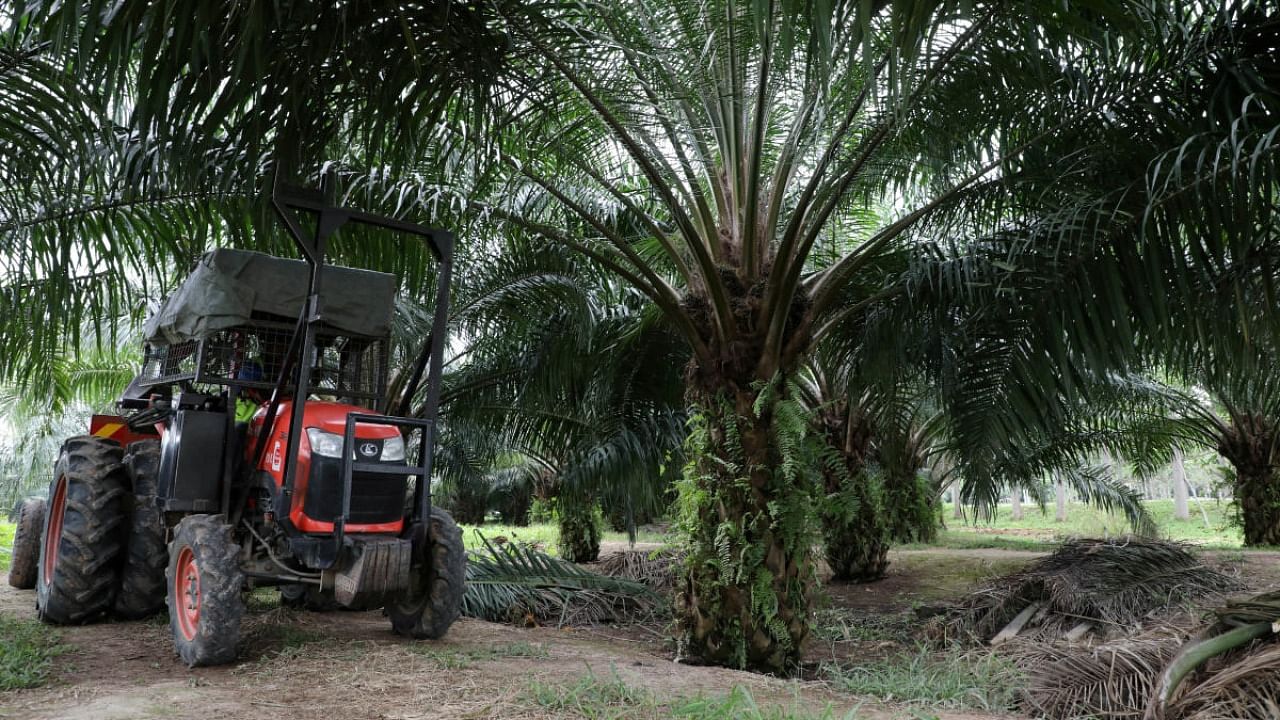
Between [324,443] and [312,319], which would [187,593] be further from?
[312,319]

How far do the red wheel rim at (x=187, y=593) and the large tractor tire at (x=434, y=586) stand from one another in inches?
42.7

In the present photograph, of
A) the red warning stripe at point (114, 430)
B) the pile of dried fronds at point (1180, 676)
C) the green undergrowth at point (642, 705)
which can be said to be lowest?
the green undergrowth at point (642, 705)

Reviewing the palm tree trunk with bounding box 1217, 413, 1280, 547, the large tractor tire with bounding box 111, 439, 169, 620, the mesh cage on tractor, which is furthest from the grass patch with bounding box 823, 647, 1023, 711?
the palm tree trunk with bounding box 1217, 413, 1280, 547

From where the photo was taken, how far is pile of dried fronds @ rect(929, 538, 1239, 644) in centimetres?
636

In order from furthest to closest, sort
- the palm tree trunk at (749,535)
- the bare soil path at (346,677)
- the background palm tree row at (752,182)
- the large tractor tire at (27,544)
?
the large tractor tire at (27,544) → the palm tree trunk at (749,535) → the background palm tree row at (752,182) → the bare soil path at (346,677)

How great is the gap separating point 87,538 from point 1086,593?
6.75 metres

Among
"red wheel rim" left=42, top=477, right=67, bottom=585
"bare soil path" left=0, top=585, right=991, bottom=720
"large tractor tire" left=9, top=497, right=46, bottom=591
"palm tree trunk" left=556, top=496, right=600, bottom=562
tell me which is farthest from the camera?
"palm tree trunk" left=556, top=496, right=600, bottom=562

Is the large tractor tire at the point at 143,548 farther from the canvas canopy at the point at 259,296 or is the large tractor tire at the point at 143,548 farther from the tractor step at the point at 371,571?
the tractor step at the point at 371,571

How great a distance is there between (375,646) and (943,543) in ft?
42.0

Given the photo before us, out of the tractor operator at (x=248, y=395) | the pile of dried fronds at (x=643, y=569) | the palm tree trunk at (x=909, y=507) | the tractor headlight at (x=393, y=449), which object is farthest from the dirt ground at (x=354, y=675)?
the palm tree trunk at (x=909, y=507)

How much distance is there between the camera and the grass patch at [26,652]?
4379 millimetres

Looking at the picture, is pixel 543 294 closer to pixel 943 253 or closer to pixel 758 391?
pixel 758 391

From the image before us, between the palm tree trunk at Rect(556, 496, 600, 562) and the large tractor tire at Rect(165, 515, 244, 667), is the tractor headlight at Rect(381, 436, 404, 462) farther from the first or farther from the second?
the palm tree trunk at Rect(556, 496, 600, 562)

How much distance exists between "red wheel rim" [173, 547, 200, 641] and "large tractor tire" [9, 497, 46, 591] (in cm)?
366
